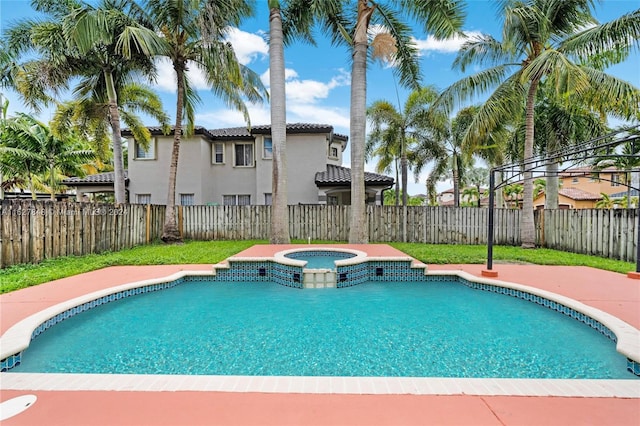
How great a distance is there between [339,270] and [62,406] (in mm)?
5363

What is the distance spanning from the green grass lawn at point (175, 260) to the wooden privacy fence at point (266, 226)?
53cm

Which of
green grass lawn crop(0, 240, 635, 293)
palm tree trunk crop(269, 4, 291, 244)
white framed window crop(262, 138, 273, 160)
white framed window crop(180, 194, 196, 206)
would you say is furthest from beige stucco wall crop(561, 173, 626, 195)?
white framed window crop(180, 194, 196, 206)

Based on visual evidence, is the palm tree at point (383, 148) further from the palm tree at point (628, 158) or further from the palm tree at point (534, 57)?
the palm tree at point (628, 158)

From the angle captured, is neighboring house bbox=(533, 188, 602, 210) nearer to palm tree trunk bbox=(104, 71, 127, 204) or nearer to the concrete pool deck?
the concrete pool deck

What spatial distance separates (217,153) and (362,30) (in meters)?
10.5

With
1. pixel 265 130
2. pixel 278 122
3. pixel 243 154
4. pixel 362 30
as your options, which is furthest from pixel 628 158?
pixel 243 154

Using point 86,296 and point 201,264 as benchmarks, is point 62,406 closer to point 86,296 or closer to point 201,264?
point 86,296

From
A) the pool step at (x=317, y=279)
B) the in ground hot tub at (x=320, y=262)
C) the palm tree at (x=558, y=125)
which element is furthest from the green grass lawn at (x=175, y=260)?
the palm tree at (x=558, y=125)

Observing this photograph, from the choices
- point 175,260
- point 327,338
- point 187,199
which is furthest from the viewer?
point 187,199

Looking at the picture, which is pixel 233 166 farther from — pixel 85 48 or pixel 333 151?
pixel 85 48

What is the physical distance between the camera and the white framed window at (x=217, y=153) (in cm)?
1731

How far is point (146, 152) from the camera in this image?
16.5 m

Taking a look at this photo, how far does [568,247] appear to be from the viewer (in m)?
11.0

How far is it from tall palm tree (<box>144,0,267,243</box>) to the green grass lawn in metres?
2.74
